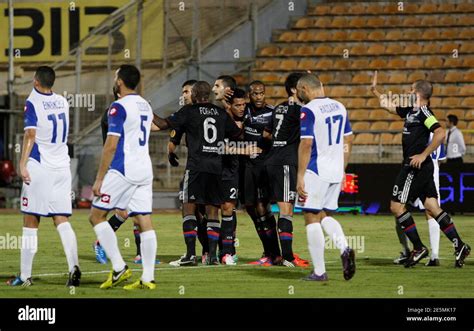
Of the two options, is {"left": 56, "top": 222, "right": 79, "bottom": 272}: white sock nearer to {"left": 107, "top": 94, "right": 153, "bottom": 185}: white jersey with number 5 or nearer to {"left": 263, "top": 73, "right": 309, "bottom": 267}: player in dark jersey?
{"left": 107, "top": 94, "right": 153, "bottom": 185}: white jersey with number 5

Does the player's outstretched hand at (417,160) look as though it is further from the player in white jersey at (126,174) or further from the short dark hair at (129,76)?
the short dark hair at (129,76)

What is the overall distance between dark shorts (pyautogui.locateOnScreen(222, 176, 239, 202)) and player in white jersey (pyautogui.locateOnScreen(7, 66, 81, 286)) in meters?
2.88

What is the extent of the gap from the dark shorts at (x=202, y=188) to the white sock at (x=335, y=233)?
2304 mm

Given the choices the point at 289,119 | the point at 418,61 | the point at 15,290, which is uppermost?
the point at 418,61

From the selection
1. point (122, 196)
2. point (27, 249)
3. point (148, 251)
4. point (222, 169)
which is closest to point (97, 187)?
point (122, 196)

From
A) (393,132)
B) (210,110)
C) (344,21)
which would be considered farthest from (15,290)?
(344,21)

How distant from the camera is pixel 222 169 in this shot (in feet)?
50.6

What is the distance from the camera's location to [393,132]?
2930cm

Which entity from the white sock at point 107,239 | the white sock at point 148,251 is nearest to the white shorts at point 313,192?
the white sock at point 148,251

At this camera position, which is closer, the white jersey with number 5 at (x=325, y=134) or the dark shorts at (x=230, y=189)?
the white jersey with number 5 at (x=325, y=134)

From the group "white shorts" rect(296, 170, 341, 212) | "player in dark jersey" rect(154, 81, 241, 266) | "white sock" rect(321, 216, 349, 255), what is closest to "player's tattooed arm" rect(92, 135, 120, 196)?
"white shorts" rect(296, 170, 341, 212)

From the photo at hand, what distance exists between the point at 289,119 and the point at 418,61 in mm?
17409

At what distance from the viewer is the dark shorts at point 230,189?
15.3m
